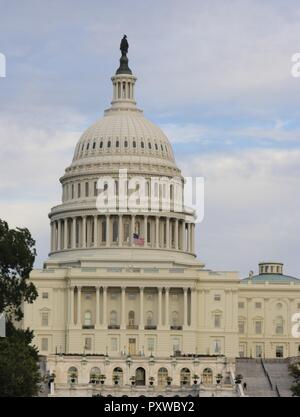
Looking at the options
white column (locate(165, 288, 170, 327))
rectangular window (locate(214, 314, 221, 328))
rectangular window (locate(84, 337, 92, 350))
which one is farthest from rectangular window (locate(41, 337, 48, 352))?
rectangular window (locate(214, 314, 221, 328))

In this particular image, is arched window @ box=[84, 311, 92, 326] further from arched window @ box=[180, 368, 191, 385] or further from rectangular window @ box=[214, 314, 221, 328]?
arched window @ box=[180, 368, 191, 385]

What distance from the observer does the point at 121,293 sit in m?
195

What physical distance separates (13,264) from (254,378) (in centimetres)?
3745

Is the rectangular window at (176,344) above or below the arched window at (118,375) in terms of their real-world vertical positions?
above

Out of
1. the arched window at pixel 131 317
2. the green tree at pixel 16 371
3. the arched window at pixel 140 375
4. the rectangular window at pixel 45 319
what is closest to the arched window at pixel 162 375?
the arched window at pixel 140 375

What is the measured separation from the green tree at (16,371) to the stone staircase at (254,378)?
2997 centimetres

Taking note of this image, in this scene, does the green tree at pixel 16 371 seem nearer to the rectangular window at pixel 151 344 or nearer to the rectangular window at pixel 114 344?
the rectangular window at pixel 114 344

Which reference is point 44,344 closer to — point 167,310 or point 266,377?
point 167,310

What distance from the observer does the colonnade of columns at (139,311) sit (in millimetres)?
193500

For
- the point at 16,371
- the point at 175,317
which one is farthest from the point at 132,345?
the point at 16,371
